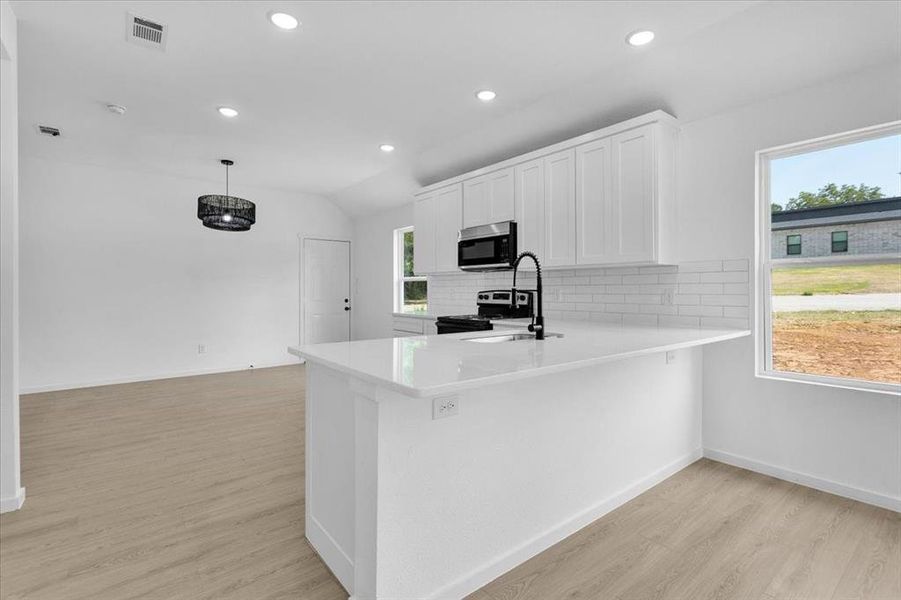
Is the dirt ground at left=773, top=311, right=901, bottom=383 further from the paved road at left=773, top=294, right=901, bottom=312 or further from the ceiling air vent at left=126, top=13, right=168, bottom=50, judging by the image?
the ceiling air vent at left=126, top=13, right=168, bottom=50

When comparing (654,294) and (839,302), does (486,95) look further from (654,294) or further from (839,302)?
(839,302)

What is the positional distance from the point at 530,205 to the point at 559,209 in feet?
1.08

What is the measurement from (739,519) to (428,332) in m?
3.07

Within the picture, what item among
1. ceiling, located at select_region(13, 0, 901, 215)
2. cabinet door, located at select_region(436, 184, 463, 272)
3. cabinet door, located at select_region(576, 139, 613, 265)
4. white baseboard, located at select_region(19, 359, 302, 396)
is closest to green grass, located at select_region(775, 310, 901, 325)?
cabinet door, located at select_region(576, 139, 613, 265)

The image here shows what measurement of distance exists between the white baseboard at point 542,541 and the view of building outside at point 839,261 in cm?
117

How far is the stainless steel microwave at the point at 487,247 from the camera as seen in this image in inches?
155

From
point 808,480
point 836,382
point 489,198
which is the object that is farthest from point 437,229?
point 808,480

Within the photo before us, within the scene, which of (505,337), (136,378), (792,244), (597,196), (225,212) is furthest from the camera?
(136,378)

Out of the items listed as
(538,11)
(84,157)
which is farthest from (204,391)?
(538,11)

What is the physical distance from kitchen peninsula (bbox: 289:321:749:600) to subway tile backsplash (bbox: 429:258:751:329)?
70cm

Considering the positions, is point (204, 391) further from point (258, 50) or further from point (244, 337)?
point (258, 50)

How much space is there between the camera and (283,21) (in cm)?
245

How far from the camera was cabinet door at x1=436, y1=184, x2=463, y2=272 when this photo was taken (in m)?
4.67

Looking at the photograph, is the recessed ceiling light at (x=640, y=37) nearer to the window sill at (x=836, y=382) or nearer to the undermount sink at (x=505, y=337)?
the undermount sink at (x=505, y=337)
